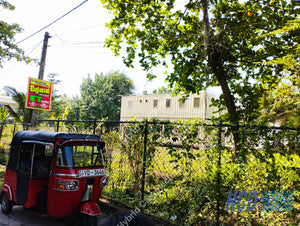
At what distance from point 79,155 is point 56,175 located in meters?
0.60

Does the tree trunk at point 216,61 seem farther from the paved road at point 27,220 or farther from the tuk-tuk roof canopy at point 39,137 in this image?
the paved road at point 27,220

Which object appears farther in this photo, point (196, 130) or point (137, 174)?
point (137, 174)

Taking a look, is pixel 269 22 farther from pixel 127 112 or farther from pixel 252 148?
pixel 127 112

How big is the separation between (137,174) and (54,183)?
A: 2.25m

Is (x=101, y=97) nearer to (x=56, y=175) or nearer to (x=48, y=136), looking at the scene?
(x=48, y=136)

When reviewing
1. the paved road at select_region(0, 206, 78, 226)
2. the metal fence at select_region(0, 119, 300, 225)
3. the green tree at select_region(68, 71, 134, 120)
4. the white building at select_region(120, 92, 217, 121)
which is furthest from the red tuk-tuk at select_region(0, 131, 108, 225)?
the green tree at select_region(68, 71, 134, 120)

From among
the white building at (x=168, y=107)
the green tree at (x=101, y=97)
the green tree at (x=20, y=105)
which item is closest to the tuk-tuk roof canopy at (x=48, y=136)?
the green tree at (x=20, y=105)

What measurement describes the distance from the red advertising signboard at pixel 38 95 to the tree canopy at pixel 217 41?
5.05m

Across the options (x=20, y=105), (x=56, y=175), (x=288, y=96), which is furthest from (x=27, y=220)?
(x=20, y=105)

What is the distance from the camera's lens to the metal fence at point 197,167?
12.1 feet

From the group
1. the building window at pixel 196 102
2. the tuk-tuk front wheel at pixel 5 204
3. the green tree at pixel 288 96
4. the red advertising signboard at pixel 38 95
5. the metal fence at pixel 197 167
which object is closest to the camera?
the green tree at pixel 288 96

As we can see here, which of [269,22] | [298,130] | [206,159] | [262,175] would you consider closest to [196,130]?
[206,159]

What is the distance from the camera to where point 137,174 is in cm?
573

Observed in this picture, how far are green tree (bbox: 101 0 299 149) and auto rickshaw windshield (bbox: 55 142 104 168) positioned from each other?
343 cm
